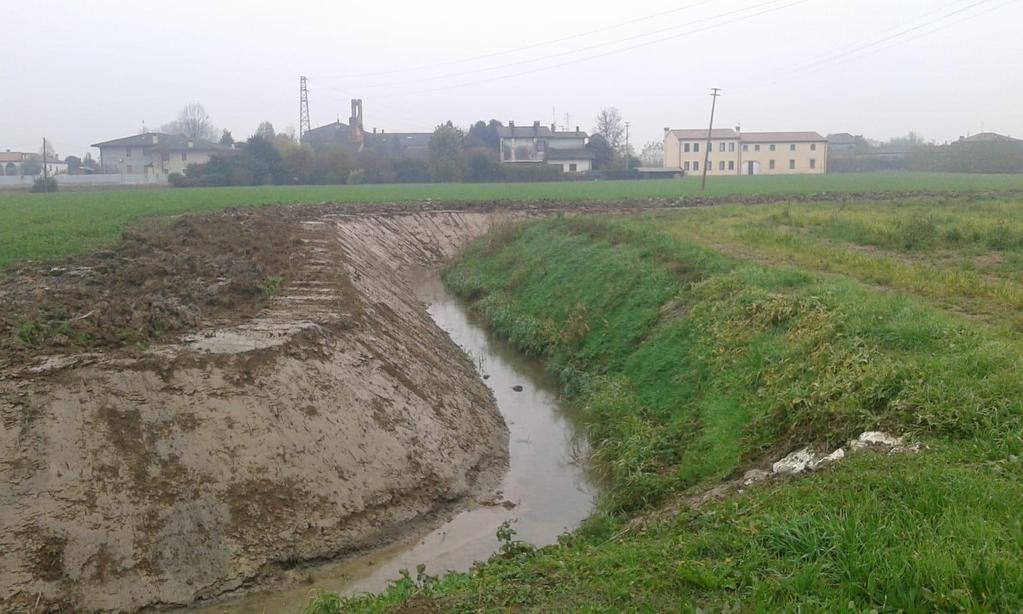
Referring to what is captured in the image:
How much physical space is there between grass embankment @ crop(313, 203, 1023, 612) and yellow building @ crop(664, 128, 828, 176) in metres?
86.8

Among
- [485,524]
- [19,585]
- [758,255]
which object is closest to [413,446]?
[485,524]

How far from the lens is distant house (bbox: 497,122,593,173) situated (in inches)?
3693

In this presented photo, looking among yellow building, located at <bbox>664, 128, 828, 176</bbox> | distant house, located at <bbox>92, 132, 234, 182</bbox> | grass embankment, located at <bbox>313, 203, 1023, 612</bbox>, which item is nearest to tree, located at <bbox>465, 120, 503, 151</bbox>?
yellow building, located at <bbox>664, 128, 828, 176</bbox>

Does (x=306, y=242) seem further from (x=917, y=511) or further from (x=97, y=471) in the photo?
(x=917, y=511)

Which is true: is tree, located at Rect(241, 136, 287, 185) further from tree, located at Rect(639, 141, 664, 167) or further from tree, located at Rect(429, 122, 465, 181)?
tree, located at Rect(639, 141, 664, 167)

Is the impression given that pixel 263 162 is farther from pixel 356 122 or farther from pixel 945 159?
pixel 945 159

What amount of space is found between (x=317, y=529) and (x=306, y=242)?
15.9m

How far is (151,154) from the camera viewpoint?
300ft

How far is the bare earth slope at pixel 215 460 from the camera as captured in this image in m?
7.87

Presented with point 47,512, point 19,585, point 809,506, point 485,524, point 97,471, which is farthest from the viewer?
point 485,524

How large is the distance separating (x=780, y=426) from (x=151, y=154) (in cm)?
9411

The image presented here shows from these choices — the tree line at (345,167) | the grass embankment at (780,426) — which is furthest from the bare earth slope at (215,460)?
the tree line at (345,167)

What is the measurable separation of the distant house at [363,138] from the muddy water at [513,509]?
8521 cm

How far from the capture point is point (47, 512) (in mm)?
7949
